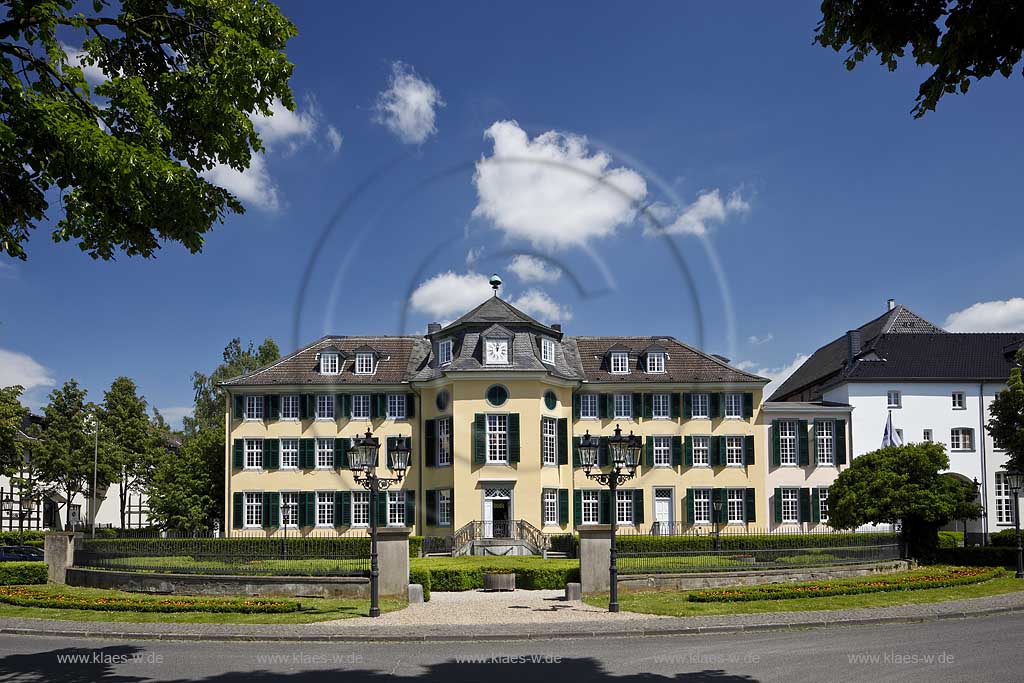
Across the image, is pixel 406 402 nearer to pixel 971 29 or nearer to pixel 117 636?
pixel 117 636

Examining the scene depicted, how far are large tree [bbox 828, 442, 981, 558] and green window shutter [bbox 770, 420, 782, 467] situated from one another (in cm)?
1231

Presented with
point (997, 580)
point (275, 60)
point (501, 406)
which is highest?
point (275, 60)

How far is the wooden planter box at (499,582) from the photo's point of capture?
25.2 m

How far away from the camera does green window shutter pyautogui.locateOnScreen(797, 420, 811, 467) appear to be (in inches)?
1791

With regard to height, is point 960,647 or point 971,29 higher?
point 971,29

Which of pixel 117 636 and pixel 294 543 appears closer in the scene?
pixel 117 636

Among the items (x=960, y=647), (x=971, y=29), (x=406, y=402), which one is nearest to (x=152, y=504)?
(x=406, y=402)

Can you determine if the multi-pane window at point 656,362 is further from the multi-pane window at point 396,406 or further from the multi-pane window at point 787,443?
the multi-pane window at point 396,406

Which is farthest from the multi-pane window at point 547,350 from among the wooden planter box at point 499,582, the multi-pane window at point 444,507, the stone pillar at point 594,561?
the stone pillar at point 594,561

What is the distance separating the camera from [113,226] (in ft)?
37.0

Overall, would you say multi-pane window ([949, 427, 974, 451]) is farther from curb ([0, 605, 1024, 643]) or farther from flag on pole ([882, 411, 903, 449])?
curb ([0, 605, 1024, 643])

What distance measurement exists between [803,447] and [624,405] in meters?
8.89

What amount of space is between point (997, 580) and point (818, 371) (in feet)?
103

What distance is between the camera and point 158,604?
20.1 m
